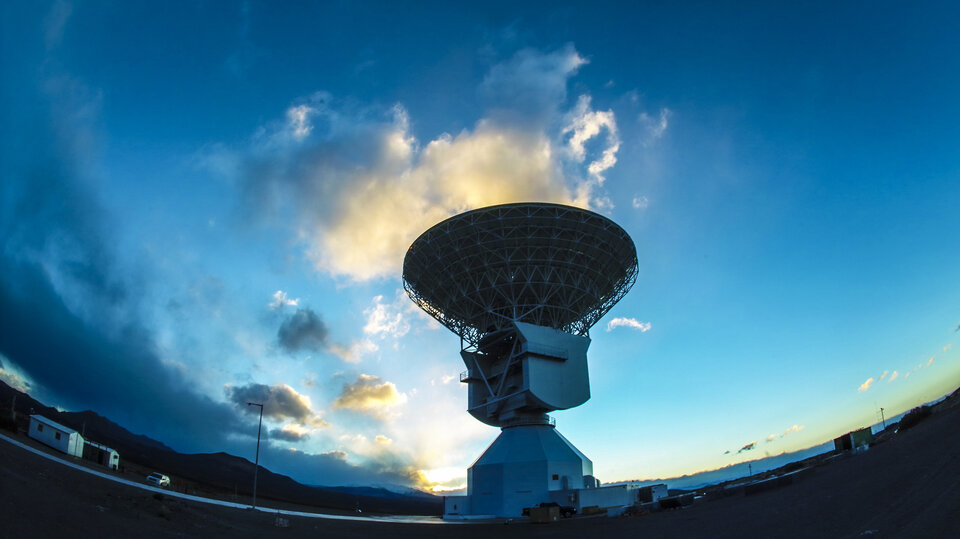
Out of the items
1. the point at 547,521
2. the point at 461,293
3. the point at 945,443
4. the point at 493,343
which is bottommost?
the point at 547,521

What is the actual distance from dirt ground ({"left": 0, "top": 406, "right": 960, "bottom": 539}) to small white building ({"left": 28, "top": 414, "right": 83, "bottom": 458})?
1463 centimetres

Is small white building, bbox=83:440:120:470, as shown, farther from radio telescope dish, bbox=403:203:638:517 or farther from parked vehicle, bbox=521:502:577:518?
parked vehicle, bbox=521:502:577:518

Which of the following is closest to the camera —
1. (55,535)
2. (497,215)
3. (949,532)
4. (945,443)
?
(949,532)

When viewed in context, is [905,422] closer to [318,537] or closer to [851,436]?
[851,436]

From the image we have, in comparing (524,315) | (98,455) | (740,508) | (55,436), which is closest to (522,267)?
(524,315)

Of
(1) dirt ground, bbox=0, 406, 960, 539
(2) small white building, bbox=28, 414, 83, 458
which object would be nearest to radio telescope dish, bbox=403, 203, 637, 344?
(1) dirt ground, bbox=0, 406, 960, 539

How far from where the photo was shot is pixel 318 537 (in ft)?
67.7

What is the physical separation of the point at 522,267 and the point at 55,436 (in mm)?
32257

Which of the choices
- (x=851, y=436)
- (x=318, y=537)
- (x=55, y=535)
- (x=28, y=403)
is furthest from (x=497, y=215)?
(x=28, y=403)

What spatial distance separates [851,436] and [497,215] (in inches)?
980

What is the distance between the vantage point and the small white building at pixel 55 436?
1326 inches

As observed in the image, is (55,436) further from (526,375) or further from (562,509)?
(562,509)

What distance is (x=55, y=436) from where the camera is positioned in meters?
34.0

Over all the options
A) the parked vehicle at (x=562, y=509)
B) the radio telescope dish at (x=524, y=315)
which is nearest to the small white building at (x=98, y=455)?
the radio telescope dish at (x=524, y=315)
